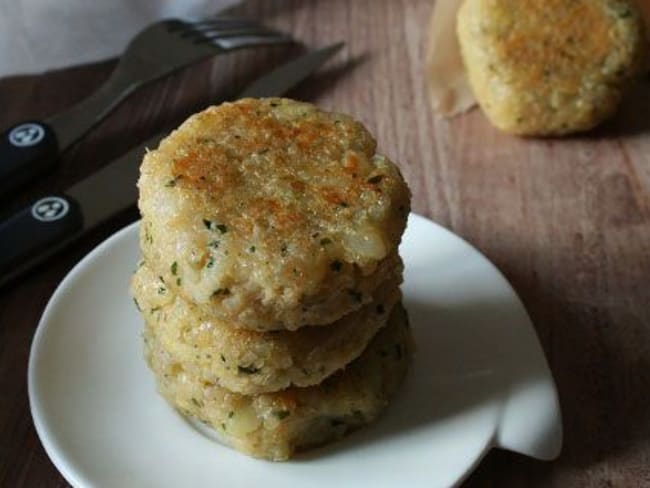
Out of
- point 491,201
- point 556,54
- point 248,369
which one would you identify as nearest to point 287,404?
point 248,369

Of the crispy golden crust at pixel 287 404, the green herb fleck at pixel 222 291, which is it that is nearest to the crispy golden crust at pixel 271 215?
the green herb fleck at pixel 222 291

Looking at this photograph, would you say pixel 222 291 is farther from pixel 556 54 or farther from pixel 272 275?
pixel 556 54

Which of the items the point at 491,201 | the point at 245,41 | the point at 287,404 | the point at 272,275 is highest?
the point at 272,275

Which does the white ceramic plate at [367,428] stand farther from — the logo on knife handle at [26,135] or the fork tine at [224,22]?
the fork tine at [224,22]

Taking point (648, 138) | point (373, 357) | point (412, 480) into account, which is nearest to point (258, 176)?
point (373, 357)

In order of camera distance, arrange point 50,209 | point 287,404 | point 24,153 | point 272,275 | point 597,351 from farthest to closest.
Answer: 1. point 24,153
2. point 50,209
3. point 597,351
4. point 287,404
5. point 272,275

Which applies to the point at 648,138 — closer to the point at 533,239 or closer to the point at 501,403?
the point at 533,239
